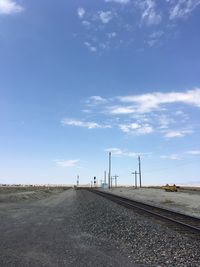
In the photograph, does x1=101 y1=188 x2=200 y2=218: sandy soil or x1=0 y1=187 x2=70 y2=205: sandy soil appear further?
x1=0 y1=187 x2=70 y2=205: sandy soil

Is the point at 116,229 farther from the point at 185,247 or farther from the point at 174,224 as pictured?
the point at 185,247

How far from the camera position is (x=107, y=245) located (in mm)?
13383

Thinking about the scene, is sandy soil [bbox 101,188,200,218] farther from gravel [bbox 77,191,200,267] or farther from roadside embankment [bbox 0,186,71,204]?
roadside embankment [bbox 0,186,71,204]

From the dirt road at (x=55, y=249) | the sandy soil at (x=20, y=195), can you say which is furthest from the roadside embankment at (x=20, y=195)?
the dirt road at (x=55, y=249)

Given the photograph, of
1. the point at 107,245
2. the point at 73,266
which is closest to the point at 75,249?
the point at 107,245

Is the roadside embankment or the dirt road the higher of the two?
the roadside embankment

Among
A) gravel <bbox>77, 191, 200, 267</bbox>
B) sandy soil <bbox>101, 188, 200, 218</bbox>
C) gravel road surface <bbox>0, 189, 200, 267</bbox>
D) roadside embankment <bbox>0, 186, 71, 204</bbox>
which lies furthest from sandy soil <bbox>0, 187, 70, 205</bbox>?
gravel road surface <bbox>0, 189, 200, 267</bbox>

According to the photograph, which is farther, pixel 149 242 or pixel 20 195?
pixel 20 195

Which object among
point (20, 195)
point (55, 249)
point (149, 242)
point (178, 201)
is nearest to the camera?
point (55, 249)

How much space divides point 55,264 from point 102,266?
3.74 ft

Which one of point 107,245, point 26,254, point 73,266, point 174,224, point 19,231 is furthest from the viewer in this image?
point 174,224

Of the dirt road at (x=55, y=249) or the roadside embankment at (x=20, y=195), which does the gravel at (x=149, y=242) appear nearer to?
the dirt road at (x=55, y=249)

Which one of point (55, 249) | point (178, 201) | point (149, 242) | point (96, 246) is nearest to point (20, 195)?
point (178, 201)

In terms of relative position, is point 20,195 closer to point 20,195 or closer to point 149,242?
point 20,195
